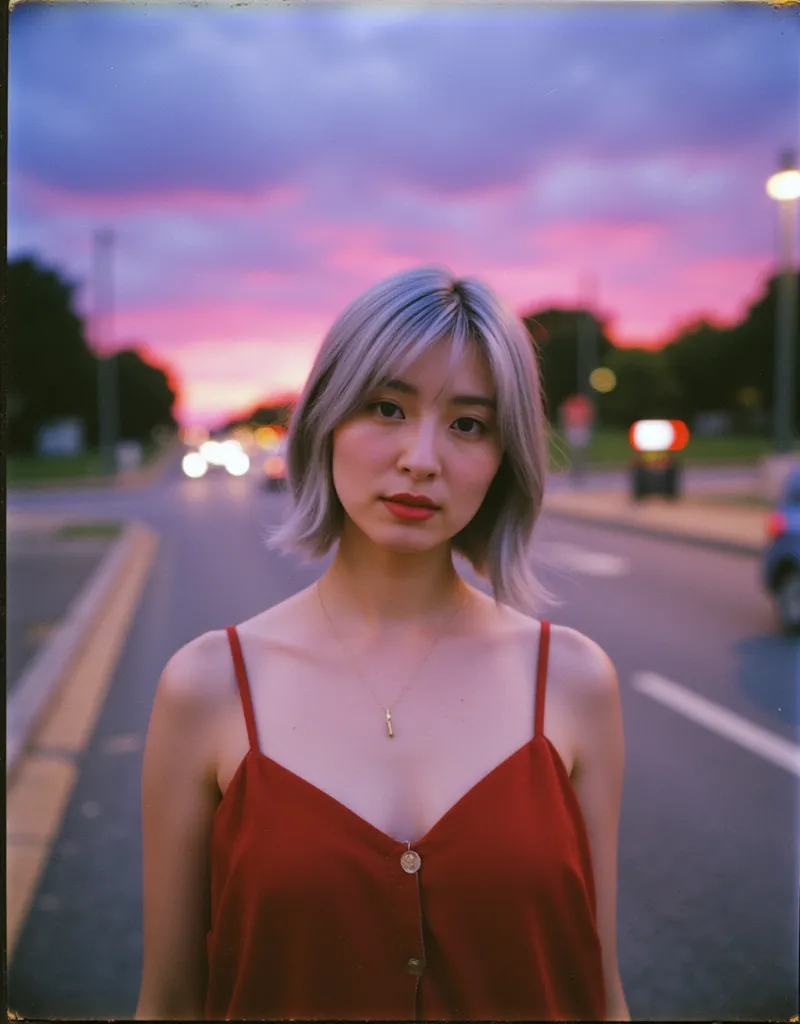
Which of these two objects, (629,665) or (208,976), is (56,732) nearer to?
(629,665)

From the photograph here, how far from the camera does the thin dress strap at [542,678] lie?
1.46 meters

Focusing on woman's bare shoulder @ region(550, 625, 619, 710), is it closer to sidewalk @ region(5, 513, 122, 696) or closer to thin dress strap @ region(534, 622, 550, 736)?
thin dress strap @ region(534, 622, 550, 736)

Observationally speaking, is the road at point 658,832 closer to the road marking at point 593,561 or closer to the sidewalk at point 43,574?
the sidewalk at point 43,574

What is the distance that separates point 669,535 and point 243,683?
50.7ft

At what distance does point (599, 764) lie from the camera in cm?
150

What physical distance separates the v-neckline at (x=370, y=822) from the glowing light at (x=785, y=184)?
1.00 m

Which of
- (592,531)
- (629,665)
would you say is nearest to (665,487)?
(592,531)

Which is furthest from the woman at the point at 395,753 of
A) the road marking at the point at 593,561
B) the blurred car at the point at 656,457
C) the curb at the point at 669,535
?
the blurred car at the point at 656,457

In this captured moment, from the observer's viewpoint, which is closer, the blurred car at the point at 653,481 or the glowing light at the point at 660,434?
the glowing light at the point at 660,434

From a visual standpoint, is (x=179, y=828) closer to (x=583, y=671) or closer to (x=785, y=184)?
(x=583, y=671)

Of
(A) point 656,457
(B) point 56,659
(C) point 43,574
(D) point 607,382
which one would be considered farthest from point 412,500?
(D) point 607,382

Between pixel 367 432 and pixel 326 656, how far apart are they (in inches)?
13.3

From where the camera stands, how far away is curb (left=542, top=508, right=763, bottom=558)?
46.2ft

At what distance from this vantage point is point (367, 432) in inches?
55.3
